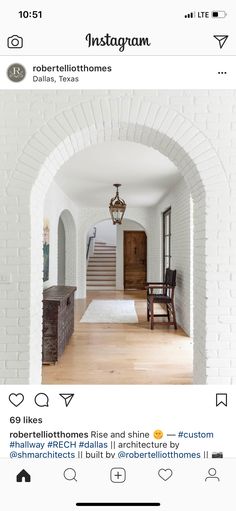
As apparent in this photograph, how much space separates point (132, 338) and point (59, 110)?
2969 millimetres

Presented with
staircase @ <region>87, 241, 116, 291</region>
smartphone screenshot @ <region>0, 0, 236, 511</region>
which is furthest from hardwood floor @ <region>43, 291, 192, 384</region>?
staircase @ <region>87, 241, 116, 291</region>

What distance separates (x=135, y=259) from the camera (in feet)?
32.7

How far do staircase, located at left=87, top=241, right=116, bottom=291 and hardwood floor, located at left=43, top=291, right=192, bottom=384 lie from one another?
5.08 meters

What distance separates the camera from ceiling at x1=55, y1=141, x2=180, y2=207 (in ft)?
11.3

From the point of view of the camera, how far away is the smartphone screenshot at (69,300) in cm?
82

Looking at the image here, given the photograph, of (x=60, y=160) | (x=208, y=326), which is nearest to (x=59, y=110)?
(x=60, y=160)
